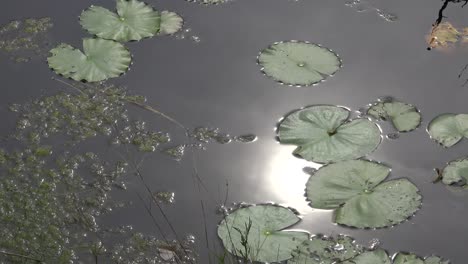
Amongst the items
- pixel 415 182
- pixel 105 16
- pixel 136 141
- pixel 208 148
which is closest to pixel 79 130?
pixel 136 141

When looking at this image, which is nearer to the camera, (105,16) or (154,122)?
(154,122)

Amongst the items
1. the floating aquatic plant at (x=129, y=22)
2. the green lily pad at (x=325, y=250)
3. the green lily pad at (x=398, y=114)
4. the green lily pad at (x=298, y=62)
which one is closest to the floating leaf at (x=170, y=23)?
the floating aquatic plant at (x=129, y=22)

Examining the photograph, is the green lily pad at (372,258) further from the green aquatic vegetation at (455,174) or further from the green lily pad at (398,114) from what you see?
the green lily pad at (398,114)

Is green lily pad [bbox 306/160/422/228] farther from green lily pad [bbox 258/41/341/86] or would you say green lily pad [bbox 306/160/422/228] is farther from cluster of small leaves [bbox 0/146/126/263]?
cluster of small leaves [bbox 0/146/126/263]

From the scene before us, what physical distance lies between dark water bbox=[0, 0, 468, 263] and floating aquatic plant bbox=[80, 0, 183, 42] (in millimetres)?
47

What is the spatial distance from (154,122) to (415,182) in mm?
849

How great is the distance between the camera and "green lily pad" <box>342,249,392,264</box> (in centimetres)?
193

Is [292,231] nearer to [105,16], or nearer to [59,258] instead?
[59,258]

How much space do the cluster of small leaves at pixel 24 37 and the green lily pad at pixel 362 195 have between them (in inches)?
45.6

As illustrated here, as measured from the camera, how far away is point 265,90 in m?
2.48

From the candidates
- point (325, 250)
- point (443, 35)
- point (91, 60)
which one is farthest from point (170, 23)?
point (325, 250)

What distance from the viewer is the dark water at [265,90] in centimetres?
207

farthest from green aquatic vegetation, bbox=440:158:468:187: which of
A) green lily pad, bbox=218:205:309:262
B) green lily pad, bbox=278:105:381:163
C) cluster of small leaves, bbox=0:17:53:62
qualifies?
cluster of small leaves, bbox=0:17:53:62

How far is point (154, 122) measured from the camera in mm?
2344
